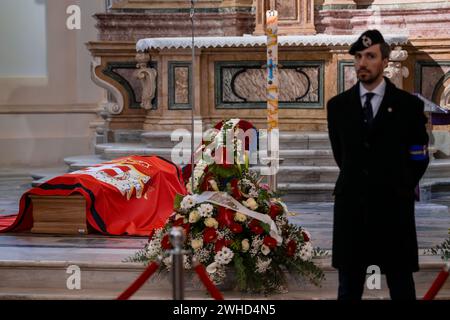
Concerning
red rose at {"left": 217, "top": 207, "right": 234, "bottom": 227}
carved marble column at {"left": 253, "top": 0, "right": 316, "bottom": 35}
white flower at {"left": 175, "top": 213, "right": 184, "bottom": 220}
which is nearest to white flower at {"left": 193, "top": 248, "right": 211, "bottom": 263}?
red rose at {"left": 217, "top": 207, "right": 234, "bottom": 227}

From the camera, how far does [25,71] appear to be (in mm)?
15859

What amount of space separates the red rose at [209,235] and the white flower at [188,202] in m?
0.21

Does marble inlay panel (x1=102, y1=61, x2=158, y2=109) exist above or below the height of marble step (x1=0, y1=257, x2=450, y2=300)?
above

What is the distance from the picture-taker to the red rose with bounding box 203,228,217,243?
736cm

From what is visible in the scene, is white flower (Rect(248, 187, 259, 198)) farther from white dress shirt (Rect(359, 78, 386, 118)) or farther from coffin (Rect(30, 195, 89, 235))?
coffin (Rect(30, 195, 89, 235))

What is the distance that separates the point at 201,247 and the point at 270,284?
0.50 metres

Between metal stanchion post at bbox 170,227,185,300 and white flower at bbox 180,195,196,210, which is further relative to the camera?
white flower at bbox 180,195,196,210

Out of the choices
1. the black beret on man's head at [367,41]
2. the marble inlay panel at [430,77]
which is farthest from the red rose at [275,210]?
the marble inlay panel at [430,77]

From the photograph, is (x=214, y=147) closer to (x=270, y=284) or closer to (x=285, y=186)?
(x=270, y=284)

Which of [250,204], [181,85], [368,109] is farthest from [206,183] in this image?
[181,85]

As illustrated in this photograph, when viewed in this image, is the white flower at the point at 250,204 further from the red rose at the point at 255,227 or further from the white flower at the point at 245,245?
the white flower at the point at 245,245

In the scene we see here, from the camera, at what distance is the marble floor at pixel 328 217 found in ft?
29.3

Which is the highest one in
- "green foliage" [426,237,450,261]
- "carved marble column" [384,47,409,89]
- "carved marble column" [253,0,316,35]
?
"carved marble column" [253,0,316,35]

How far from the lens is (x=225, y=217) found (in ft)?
24.4
